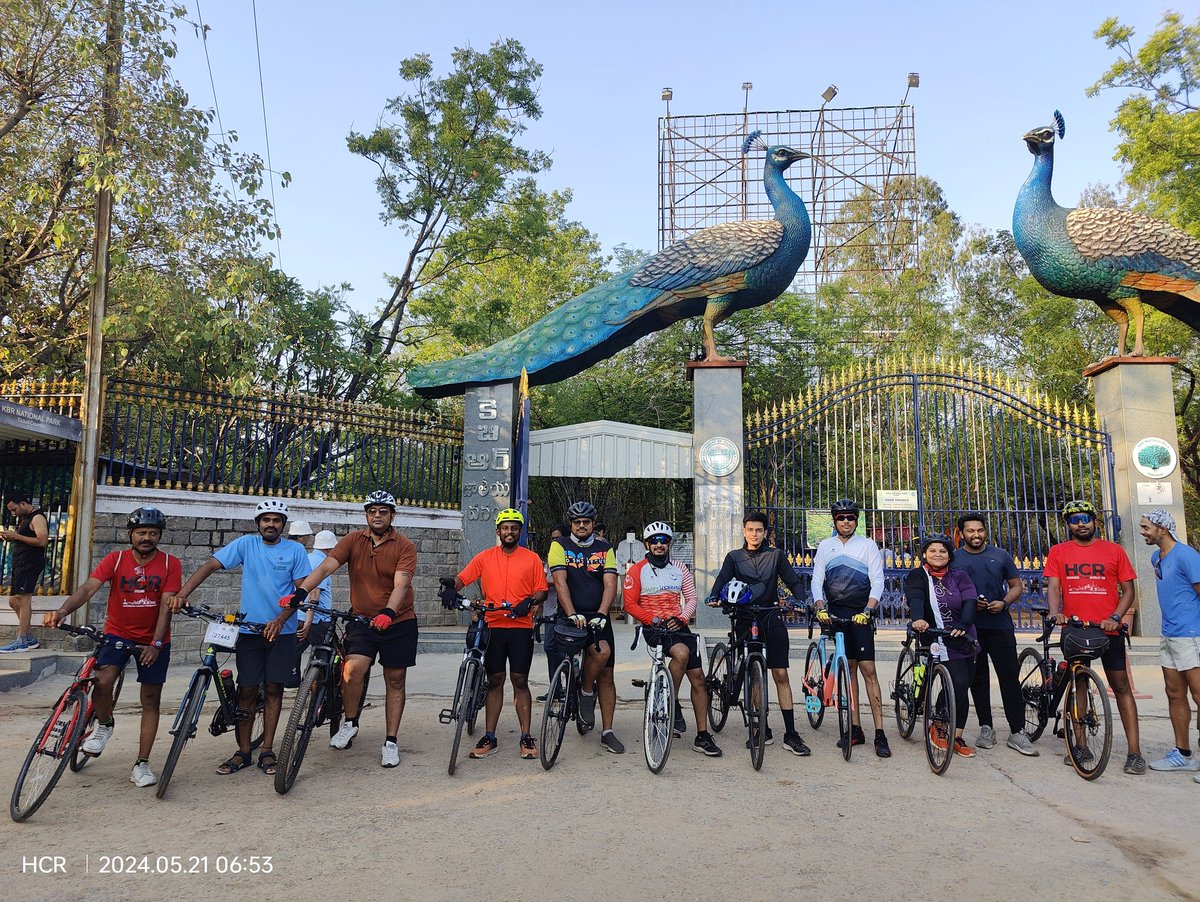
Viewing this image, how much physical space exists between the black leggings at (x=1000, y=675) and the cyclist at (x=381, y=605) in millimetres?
4236

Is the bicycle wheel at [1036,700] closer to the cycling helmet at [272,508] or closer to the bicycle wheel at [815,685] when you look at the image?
the bicycle wheel at [815,685]

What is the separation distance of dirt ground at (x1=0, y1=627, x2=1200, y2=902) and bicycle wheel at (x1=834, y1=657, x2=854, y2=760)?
12 cm

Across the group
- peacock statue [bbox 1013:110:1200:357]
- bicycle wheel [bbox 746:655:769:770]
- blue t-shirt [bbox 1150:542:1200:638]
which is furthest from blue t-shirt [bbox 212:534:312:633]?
peacock statue [bbox 1013:110:1200:357]

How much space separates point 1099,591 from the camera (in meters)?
5.57

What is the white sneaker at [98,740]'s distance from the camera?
15.8ft

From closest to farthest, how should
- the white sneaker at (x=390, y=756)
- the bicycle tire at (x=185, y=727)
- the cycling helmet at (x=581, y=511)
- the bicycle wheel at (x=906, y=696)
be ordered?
the bicycle tire at (x=185, y=727) → the white sneaker at (x=390, y=756) → the cycling helmet at (x=581, y=511) → the bicycle wheel at (x=906, y=696)

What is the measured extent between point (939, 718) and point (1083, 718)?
95 cm

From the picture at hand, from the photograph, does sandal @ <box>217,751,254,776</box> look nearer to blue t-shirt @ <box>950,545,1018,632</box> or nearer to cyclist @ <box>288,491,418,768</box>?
cyclist @ <box>288,491,418,768</box>

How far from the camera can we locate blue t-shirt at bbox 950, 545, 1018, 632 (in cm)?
607

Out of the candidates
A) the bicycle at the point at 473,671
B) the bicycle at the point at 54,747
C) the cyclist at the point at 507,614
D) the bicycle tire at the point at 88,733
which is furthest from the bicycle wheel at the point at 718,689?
the bicycle at the point at 54,747

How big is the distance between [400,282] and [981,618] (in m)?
15.7

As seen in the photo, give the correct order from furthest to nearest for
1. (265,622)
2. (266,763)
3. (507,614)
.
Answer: (507,614), (265,622), (266,763)

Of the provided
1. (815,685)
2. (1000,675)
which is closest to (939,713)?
(815,685)

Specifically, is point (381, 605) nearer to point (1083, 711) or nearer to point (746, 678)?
point (746, 678)
